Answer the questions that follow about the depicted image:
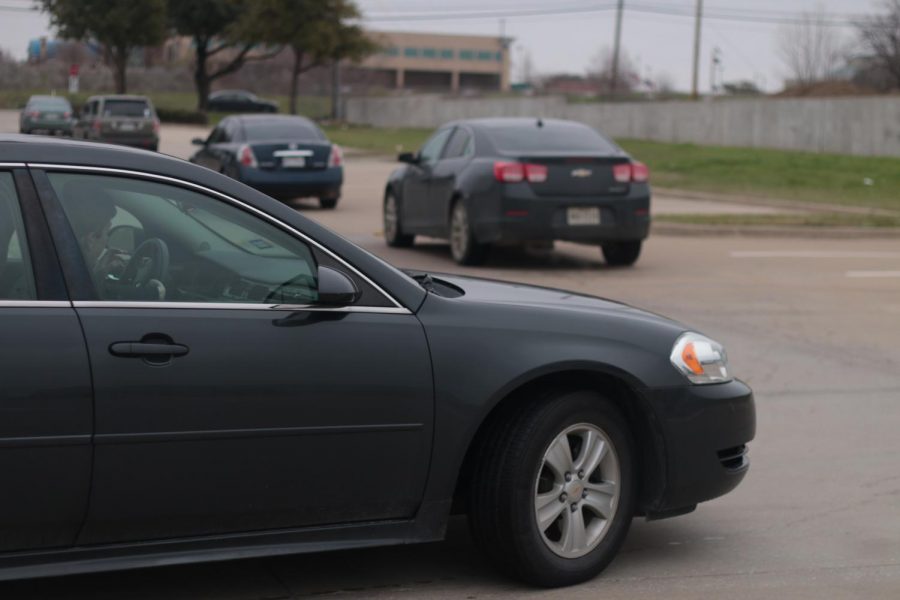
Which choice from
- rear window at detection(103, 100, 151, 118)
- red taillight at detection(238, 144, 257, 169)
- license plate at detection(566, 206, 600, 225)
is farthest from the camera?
rear window at detection(103, 100, 151, 118)

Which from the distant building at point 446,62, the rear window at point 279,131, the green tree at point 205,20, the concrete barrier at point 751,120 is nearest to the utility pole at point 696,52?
the concrete barrier at point 751,120

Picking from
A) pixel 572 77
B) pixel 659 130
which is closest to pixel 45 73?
pixel 659 130

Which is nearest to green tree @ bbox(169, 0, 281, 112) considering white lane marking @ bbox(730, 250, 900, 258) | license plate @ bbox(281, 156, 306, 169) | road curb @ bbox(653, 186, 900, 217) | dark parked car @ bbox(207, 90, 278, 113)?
dark parked car @ bbox(207, 90, 278, 113)

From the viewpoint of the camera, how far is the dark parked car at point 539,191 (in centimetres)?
1419

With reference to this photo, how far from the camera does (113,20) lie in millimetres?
68188

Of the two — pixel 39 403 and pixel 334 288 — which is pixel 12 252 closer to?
pixel 39 403

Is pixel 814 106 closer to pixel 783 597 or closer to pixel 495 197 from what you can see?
pixel 495 197

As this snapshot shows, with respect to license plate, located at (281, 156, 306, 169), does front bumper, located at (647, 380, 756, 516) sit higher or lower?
lower

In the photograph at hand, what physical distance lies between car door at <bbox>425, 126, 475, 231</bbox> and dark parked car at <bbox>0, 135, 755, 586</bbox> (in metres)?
10.0

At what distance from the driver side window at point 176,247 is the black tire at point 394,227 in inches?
473

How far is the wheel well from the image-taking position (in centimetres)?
484

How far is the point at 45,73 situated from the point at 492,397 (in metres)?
88.7

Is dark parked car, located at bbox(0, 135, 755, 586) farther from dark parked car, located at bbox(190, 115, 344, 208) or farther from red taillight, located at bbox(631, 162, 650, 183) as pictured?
dark parked car, located at bbox(190, 115, 344, 208)

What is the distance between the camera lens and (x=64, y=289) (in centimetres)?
423
